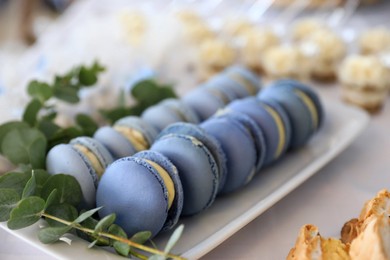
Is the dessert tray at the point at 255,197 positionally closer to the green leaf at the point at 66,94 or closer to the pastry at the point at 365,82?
the pastry at the point at 365,82

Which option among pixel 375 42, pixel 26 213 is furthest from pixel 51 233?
pixel 375 42

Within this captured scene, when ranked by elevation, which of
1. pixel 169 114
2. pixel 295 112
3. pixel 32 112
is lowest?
pixel 295 112

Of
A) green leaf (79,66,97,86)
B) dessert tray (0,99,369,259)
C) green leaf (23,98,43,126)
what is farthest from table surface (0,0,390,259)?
green leaf (79,66,97,86)

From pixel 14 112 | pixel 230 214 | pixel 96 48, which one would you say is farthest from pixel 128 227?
pixel 96 48

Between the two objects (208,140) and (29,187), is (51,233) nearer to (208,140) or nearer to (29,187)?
(29,187)

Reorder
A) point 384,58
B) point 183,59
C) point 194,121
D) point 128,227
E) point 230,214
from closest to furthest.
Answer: point 128,227 < point 230,214 < point 194,121 < point 384,58 < point 183,59

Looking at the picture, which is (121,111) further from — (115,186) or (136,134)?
(115,186)
